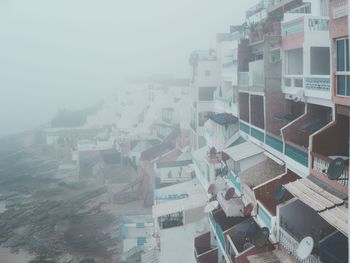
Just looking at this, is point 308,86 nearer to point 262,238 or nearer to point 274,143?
point 274,143

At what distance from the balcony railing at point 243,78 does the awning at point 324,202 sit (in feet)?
30.4

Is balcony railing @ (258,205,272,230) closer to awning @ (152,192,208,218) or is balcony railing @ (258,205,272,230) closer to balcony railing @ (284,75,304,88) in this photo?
balcony railing @ (284,75,304,88)

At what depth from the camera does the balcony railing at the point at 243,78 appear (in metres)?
18.9

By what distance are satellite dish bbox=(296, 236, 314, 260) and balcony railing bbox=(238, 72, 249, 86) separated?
10450 millimetres

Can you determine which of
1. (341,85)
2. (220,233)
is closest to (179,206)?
(220,233)

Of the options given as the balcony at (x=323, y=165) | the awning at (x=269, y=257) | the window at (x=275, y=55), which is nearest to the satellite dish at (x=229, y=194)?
the awning at (x=269, y=257)

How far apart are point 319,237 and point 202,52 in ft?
95.2

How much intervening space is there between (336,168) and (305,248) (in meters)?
2.15

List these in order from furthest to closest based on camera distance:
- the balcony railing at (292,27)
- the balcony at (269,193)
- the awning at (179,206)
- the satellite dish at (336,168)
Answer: the awning at (179,206) → the balcony railing at (292,27) → the balcony at (269,193) → the satellite dish at (336,168)

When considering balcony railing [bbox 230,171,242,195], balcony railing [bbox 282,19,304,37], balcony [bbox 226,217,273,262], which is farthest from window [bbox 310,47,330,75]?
balcony [bbox 226,217,273,262]

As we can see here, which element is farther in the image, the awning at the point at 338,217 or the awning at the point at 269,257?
the awning at the point at 269,257

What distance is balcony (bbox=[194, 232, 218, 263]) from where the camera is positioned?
20250 mm

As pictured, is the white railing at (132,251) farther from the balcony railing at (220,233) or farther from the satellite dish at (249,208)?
the satellite dish at (249,208)

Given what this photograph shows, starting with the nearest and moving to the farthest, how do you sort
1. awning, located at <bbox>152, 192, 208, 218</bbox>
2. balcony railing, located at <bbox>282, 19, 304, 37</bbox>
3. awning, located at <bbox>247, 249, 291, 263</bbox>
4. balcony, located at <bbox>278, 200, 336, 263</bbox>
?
balcony, located at <bbox>278, 200, 336, 263</bbox> → awning, located at <bbox>247, 249, 291, 263</bbox> → balcony railing, located at <bbox>282, 19, 304, 37</bbox> → awning, located at <bbox>152, 192, 208, 218</bbox>
